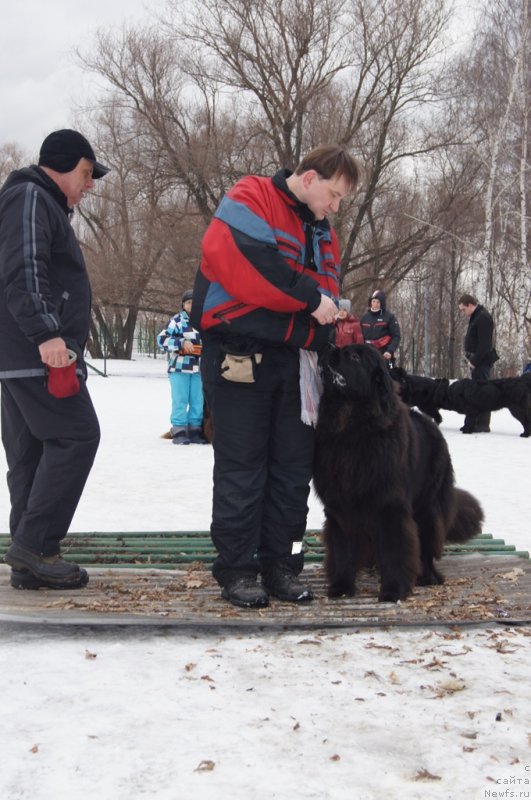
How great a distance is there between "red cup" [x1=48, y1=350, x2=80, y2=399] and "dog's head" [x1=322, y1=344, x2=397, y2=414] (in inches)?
40.2

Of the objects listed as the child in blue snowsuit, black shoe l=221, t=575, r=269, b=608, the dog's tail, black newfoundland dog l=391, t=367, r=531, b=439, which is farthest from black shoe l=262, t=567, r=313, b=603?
black newfoundland dog l=391, t=367, r=531, b=439

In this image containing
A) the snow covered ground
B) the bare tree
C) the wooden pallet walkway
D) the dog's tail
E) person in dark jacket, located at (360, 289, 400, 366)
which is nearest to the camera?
the snow covered ground

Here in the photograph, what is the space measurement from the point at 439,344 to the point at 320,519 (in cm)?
3357

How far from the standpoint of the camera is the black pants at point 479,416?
1052 centimetres

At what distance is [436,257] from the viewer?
101ft

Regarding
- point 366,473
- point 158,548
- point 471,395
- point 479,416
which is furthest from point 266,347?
point 479,416

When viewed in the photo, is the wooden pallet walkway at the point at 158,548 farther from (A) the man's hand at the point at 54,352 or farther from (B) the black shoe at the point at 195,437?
(B) the black shoe at the point at 195,437

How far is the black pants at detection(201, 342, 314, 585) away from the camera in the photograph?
3072 millimetres

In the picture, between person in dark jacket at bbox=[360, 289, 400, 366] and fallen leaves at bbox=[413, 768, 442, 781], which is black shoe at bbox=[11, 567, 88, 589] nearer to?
fallen leaves at bbox=[413, 768, 442, 781]

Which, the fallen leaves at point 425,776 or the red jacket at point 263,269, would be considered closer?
the fallen leaves at point 425,776

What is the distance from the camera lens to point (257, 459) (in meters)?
3.11

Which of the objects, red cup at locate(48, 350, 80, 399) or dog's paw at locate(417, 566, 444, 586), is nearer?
red cup at locate(48, 350, 80, 399)

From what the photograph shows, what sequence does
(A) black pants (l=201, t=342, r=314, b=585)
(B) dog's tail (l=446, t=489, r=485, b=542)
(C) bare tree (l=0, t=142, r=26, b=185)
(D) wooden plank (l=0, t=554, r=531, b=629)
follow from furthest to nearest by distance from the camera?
(C) bare tree (l=0, t=142, r=26, b=185) → (B) dog's tail (l=446, t=489, r=485, b=542) → (A) black pants (l=201, t=342, r=314, b=585) → (D) wooden plank (l=0, t=554, r=531, b=629)

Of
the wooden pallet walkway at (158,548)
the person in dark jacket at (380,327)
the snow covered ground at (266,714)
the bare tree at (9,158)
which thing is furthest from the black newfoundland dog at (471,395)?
the bare tree at (9,158)
